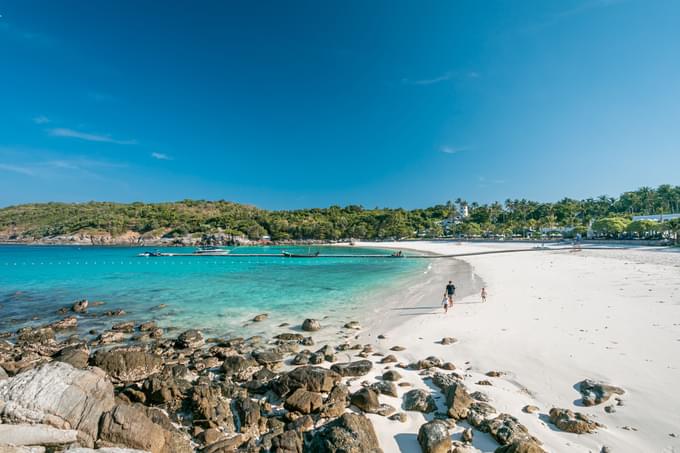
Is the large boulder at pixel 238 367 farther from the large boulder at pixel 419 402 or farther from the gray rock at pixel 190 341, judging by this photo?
the large boulder at pixel 419 402

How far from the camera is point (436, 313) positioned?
560 inches

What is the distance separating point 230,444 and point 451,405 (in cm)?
411

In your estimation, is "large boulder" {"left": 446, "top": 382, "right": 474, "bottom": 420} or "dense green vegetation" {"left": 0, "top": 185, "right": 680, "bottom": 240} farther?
"dense green vegetation" {"left": 0, "top": 185, "right": 680, "bottom": 240}

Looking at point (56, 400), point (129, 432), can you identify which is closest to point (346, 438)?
point (129, 432)

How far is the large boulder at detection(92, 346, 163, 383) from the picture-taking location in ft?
26.5

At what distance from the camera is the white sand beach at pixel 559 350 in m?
5.36

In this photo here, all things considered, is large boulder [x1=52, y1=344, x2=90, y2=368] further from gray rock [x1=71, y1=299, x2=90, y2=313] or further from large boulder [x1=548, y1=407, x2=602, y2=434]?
large boulder [x1=548, y1=407, x2=602, y2=434]

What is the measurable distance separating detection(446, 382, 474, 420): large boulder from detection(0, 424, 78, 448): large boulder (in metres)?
6.26

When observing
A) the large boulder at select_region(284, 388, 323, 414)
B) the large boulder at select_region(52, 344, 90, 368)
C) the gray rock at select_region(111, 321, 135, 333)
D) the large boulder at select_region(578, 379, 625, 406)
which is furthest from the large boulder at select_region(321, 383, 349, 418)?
the gray rock at select_region(111, 321, 135, 333)

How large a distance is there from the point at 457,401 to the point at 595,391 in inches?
119

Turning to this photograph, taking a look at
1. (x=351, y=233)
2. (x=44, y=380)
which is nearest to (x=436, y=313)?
(x=44, y=380)

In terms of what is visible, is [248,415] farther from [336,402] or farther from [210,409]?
[336,402]

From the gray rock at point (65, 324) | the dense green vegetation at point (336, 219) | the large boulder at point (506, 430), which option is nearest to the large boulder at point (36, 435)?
the large boulder at point (506, 430)

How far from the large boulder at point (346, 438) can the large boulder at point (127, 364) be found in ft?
19.5
